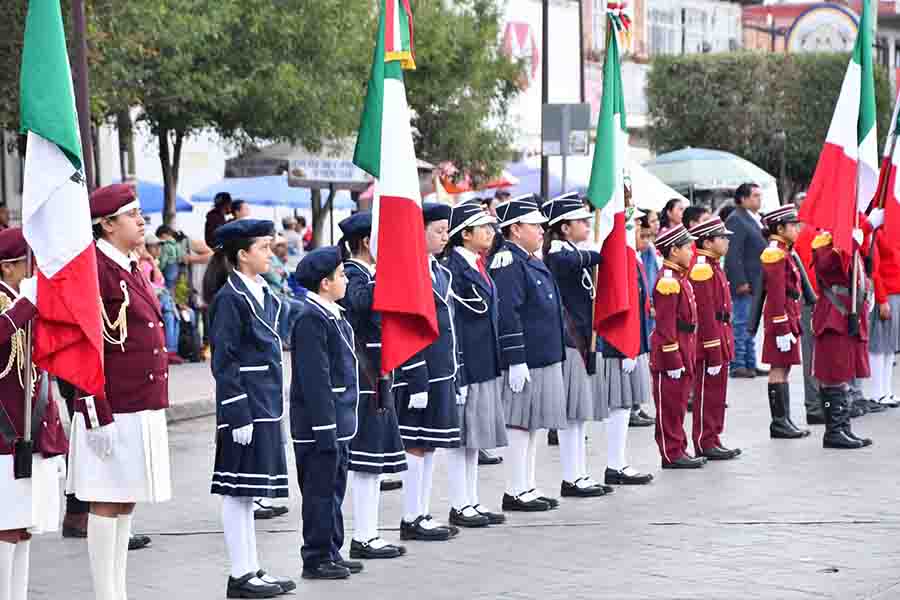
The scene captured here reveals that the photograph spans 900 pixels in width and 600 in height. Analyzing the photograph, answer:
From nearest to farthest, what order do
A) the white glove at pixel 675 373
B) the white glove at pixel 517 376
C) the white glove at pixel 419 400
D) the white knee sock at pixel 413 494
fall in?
the white glove at pixel 419 400
the white knee sock at pixel 413 494
the white glove at pixel 517 376
the white glove at pixel 675 373

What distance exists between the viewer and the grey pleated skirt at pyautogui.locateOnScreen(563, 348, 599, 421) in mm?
11742

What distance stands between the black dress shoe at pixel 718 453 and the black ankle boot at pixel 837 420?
904 mm

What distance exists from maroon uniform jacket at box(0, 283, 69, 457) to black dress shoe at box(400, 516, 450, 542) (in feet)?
9.20

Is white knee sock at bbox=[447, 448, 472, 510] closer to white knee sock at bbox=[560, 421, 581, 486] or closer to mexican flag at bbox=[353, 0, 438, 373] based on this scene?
white knee sock at bbox=[560, 421, 581, 486]

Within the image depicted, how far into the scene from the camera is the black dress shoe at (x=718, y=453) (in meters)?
13.3

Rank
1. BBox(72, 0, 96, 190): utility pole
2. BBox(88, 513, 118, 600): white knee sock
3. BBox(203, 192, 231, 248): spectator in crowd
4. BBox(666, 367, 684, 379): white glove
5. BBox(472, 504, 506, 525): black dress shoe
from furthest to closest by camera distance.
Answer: BBox(203, 192, 231, 248): spectator in crowd → BBox(72, 0, 96, 190): utility pole → BBox(666, 367, 684, 379): white glove → BBox(472, 504, 506, 525): black dress shoe → BBox(88, 513, 118, 600): white knee sock

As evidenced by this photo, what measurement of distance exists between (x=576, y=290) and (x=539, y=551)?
2766 mm

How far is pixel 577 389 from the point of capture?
11.8 meters

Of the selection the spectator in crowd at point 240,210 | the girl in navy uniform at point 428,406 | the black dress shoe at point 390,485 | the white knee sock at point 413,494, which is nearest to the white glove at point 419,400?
the girl in navy uniform at point 428,406

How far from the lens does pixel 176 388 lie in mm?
18344

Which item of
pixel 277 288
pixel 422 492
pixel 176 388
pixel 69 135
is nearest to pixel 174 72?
pixel 277 288

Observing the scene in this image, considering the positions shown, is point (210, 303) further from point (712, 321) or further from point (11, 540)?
point (712, 321)

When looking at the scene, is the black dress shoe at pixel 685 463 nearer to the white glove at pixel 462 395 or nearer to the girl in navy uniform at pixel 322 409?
the white glove at pixel 462 395

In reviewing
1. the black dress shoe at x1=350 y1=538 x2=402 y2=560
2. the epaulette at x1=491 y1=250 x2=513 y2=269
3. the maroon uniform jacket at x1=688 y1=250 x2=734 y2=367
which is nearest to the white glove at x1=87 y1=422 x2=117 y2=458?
the black dress shoe at x1=350 y1=538 x2=402 y2=560
